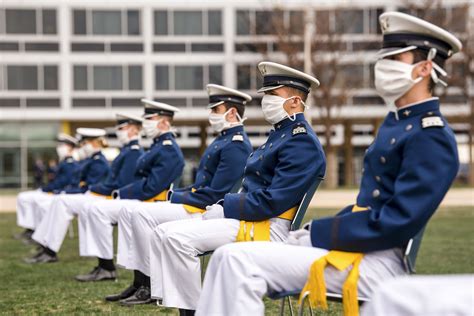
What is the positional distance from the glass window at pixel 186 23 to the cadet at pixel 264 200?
37804mm

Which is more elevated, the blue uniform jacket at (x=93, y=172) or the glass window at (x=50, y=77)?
the glass window at (x=50, y=77)

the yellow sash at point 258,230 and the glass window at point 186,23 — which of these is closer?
the yellow sash at point 258,230

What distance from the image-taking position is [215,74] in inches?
1729

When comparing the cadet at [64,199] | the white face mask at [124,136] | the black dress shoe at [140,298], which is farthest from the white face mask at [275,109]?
the cadet at [64,199]

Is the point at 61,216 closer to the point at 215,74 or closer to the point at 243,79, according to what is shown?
the point at 215,74

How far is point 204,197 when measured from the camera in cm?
722

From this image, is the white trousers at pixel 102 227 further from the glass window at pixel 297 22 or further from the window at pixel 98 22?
the window at pixel 98 22

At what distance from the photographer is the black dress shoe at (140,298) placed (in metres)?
7.63

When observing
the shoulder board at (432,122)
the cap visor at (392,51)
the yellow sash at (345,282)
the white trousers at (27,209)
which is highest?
the cap visor at (392,51)

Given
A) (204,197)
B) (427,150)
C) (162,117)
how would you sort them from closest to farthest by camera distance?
1. (427,150)
2. (204,197)
3. (162,117)

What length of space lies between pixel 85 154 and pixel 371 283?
10229 millimetres

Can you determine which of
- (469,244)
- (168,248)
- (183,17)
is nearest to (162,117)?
(168,248)

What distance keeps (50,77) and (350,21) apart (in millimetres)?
16939

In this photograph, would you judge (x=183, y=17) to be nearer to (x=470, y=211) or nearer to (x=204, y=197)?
(x=470, y=211)
